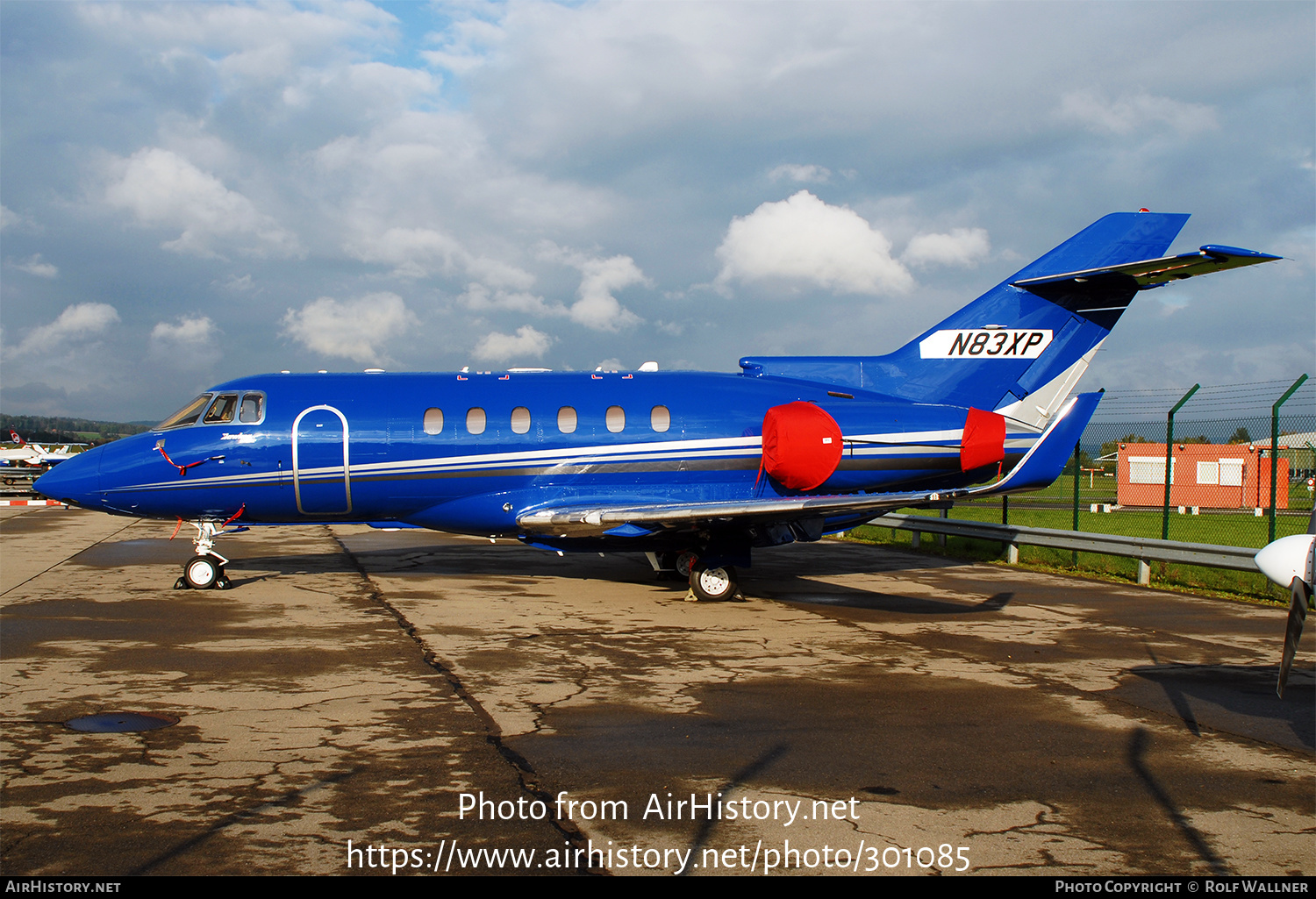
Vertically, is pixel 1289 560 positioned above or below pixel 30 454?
below

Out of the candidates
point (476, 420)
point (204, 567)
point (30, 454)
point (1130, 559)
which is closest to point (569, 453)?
point (476, 420)

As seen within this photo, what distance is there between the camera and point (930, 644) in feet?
33.8

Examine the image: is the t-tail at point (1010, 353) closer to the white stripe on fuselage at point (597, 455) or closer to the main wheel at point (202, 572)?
the white stripe on fuselage at point (597, 455)

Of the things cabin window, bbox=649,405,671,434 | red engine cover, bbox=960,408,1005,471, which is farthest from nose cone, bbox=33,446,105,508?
red engine cover, bbox=960,408,1005,471

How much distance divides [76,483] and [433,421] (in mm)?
5177

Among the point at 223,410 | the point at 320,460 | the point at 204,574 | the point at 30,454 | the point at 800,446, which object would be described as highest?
the point at 223,410

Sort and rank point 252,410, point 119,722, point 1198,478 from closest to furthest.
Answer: point 119,722
point 252,410
point 1198,478

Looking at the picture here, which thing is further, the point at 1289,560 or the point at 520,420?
the point at 520,420

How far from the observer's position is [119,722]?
6988 mm

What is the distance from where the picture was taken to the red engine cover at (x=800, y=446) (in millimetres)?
13789

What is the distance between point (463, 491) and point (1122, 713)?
30.4ft

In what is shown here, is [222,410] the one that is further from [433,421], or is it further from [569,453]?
[569,453]

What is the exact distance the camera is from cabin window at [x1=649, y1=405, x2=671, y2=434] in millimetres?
14094
